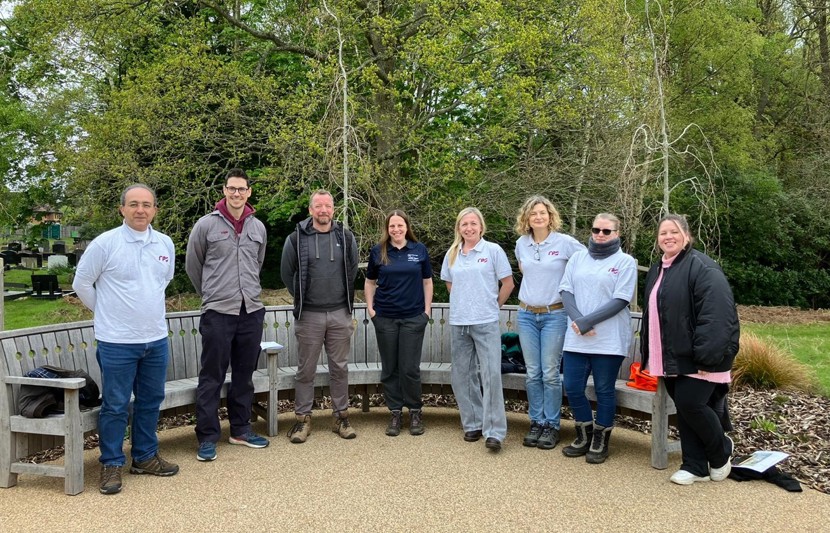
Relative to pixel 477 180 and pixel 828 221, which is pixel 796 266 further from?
pixel 477 180

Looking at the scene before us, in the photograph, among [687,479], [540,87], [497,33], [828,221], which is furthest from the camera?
[828,221]

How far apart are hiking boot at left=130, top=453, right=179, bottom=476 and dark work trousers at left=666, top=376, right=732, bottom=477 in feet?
10.8

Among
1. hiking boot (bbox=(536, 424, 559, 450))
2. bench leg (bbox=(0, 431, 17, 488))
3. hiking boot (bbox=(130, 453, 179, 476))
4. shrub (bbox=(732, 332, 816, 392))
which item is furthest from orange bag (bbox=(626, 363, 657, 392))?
bench leg (bbox=(0, 431, 17, 488))

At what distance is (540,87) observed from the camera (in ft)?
35.3

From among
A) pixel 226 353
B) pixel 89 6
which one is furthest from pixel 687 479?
pixel 89 6

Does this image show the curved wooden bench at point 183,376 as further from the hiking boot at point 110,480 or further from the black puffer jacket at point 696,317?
the black puffer jacket at point 696,317

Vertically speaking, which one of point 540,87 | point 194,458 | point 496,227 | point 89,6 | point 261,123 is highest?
point 89,6

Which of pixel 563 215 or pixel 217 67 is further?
pixel 563 215

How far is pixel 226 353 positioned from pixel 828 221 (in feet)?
56.6

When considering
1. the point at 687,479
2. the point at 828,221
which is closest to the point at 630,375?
the point at 687,479

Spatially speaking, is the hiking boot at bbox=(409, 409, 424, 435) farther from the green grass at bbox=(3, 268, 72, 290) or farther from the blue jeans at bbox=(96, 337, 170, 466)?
the green grass at bbox=(3, 268, 72, 290)

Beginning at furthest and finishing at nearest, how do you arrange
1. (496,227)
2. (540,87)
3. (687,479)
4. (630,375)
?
(496,227) → (540,87) → (630,375) → (687,479)

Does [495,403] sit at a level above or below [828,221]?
below

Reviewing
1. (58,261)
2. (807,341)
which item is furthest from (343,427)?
(58,261)
